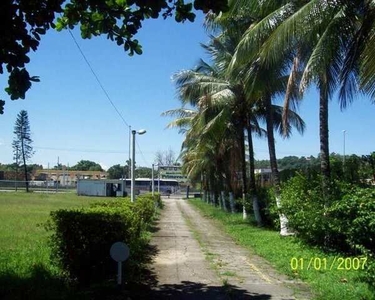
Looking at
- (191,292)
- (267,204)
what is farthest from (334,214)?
(267,204)

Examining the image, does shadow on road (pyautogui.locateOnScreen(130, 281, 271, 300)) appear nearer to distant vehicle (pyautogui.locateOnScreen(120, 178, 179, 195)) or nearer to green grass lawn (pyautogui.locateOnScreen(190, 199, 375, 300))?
green grass lawn (pyautogui.locateOnScreen(190, 199, 375, 300))

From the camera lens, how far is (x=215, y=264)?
10.8m

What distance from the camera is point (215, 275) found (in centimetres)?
937

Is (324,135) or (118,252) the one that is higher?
(324,135)

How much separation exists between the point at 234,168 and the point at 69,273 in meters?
24.1

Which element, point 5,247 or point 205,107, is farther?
point 205,107

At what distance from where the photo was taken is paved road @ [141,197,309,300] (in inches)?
304

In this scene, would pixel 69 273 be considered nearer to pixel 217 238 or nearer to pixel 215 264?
pixel 215 264

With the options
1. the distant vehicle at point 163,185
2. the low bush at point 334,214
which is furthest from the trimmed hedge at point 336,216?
the distant vehicle at point 163,185

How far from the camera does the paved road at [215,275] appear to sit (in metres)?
7.71

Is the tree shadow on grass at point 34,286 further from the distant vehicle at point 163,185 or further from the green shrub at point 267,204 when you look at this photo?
the distant vehicle at point 163,185

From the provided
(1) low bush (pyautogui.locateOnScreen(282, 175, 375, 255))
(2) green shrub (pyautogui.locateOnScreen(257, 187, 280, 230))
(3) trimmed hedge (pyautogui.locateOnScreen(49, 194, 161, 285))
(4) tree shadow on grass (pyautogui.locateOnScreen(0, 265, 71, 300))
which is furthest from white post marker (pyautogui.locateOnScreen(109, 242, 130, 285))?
(2) green shrub (pyautogui.locateOnScreen(257, 187, 280, 230))

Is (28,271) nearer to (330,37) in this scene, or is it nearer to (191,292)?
(191,292)

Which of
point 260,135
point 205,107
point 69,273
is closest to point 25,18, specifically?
point 69,273
